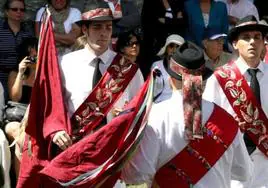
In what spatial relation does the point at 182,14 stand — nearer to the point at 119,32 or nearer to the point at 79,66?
the point at 119,32

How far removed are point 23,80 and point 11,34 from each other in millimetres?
1257

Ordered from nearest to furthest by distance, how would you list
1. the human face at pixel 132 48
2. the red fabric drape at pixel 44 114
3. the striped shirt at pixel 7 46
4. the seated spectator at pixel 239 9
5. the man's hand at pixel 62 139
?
Answer: the man's hand at pixel 62 139
the red fabric drape at pixel 44 114
the striped shirt at pixel 7 46
the human face at pixel 132 48
the seated spectator at pixel 239 9

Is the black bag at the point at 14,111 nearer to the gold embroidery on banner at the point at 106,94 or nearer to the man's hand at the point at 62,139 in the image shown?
the gold embroidery on banner at the point at 106,94

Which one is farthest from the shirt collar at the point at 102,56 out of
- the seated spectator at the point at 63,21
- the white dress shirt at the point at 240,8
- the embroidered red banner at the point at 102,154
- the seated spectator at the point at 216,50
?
the white dress shirt at the point at 240,8

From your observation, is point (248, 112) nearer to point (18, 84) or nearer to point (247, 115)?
point (247, 115)

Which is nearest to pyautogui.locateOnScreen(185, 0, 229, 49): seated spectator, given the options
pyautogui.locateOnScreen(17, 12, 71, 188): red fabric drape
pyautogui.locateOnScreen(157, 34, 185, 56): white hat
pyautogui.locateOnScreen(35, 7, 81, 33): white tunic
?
pyautogui.locateOnScreen(157, 34, 185, 56): white hat

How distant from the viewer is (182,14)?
12.4 m

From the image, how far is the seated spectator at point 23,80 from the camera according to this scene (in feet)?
31.7

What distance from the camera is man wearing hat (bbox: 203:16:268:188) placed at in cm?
791

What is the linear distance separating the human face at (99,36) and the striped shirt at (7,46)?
10.5 ft

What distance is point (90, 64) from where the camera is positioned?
785 cm

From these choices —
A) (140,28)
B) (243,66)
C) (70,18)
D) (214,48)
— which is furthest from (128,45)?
(243,66)

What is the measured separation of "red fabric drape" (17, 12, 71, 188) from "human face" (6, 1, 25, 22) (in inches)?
140

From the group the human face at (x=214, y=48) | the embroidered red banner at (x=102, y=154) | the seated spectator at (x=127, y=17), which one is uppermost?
the embroidered red banner at (x=102, y=154)
